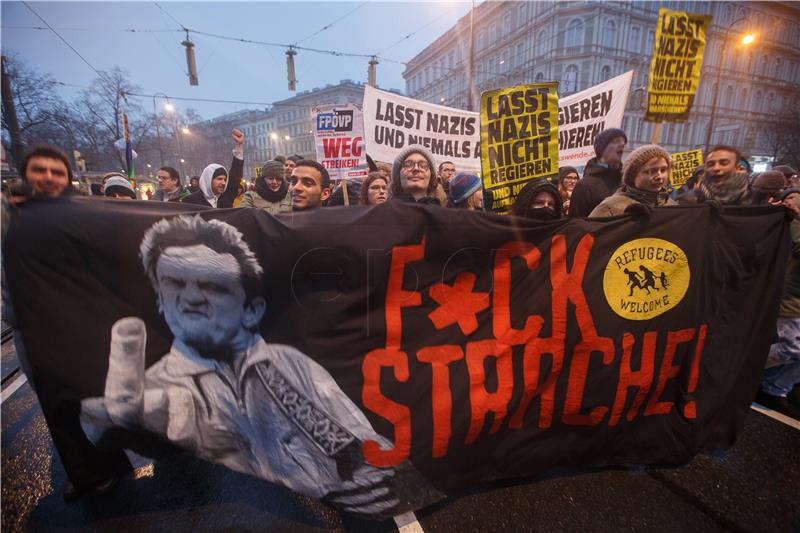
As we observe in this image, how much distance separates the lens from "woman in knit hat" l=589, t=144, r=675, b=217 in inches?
104

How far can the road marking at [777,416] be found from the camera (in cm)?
280

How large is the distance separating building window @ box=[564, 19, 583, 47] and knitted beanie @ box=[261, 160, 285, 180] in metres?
43.2

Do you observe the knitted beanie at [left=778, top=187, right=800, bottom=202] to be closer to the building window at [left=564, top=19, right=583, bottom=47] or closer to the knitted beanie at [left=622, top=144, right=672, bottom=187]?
the knitted beanie at [left=622, top=144, right=672, bottom=187]

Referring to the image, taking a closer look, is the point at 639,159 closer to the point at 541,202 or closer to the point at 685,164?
the point at 541,202

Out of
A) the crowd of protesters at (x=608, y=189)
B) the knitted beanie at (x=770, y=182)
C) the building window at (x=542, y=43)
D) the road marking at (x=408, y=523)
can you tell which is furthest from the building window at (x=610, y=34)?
the road marking at (x=408, y=523)

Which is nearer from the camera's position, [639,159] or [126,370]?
[126,370]

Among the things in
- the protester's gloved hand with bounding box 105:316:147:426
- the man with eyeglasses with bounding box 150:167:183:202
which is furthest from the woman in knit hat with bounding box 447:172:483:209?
the man with eyeglasses with bounding box 150:167:183:202

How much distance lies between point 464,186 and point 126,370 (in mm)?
2957

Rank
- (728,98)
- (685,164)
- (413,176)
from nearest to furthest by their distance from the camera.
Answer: (413,176)
(685,164)
(728,98)

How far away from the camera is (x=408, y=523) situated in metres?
1.90

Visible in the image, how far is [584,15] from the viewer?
117 feet

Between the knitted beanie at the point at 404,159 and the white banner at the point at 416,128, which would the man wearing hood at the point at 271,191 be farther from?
the white banner at the point at 416,128

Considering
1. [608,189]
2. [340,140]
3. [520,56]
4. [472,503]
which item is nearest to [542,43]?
[520,56]

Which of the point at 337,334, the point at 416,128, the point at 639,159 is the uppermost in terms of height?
the point at 416,128
